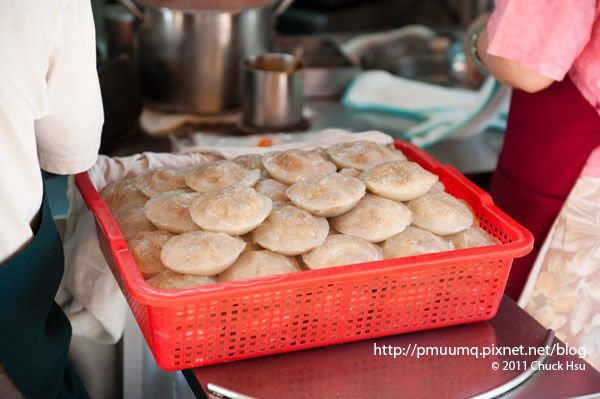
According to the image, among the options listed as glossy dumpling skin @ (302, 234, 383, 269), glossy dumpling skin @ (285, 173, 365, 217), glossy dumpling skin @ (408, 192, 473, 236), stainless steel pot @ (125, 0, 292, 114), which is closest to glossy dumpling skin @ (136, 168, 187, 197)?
glossy dumpling skin @ (285, 173, 365, 217)

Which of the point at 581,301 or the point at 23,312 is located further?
the point at 581,301

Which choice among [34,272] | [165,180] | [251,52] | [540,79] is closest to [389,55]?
[251,52]

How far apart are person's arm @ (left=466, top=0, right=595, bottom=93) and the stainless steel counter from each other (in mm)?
555

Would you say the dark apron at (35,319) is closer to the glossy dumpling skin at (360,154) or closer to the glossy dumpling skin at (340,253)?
the glossy dumpling skin at (340,253)

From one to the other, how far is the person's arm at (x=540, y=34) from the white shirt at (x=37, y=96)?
812mm

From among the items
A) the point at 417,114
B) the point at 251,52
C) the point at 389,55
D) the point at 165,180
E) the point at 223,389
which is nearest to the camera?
the point at 223,389

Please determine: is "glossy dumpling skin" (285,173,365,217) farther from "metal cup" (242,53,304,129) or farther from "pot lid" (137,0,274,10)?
"pot lid" (137,0,274,10)

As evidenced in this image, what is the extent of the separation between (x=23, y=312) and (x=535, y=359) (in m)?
0.90

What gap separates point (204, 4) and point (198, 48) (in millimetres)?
133

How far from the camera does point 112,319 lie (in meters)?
1.62

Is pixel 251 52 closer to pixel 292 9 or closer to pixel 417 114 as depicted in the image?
pixel 417 114

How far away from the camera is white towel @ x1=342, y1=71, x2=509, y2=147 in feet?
7.91

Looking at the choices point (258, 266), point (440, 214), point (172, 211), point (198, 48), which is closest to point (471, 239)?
point (440, 214)

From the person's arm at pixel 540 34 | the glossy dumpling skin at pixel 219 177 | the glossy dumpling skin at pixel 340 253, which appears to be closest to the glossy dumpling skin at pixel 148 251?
the glossy dumpling skin at pixel 219 177
